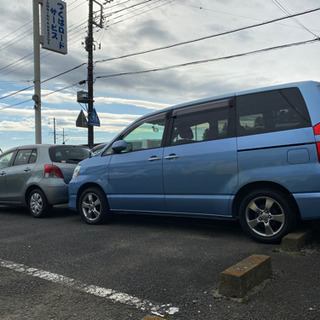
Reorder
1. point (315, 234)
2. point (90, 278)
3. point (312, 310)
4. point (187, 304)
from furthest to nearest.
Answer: point (315, 234) → point (90, 278) → point (187, 304) → point (312, 310)

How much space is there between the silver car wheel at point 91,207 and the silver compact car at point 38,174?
1.02 m

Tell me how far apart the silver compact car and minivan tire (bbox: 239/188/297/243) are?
4.00 m

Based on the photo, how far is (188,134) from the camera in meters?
4.86

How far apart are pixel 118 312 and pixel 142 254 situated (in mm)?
1478

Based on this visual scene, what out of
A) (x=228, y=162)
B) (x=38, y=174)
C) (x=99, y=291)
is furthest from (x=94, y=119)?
(x=99, y=291)

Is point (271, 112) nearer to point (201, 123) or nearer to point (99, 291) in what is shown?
point (201, 123)

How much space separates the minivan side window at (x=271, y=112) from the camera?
3934mm

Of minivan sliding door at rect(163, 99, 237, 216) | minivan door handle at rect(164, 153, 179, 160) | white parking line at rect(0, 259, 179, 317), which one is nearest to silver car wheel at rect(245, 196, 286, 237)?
minivan sliding door at rect(163, 99, 237, 216)

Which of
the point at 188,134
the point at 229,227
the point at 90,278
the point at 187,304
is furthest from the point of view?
the point at 229,227

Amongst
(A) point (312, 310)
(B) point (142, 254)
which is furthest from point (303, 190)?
(B) point (142, 254)

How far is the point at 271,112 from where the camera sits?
13.6 ft

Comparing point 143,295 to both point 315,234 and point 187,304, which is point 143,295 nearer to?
point 187,304

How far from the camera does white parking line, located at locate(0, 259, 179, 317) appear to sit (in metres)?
2.55

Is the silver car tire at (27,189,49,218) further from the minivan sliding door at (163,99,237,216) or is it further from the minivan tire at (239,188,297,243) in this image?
the minivan tire at (239,188,297,243)
